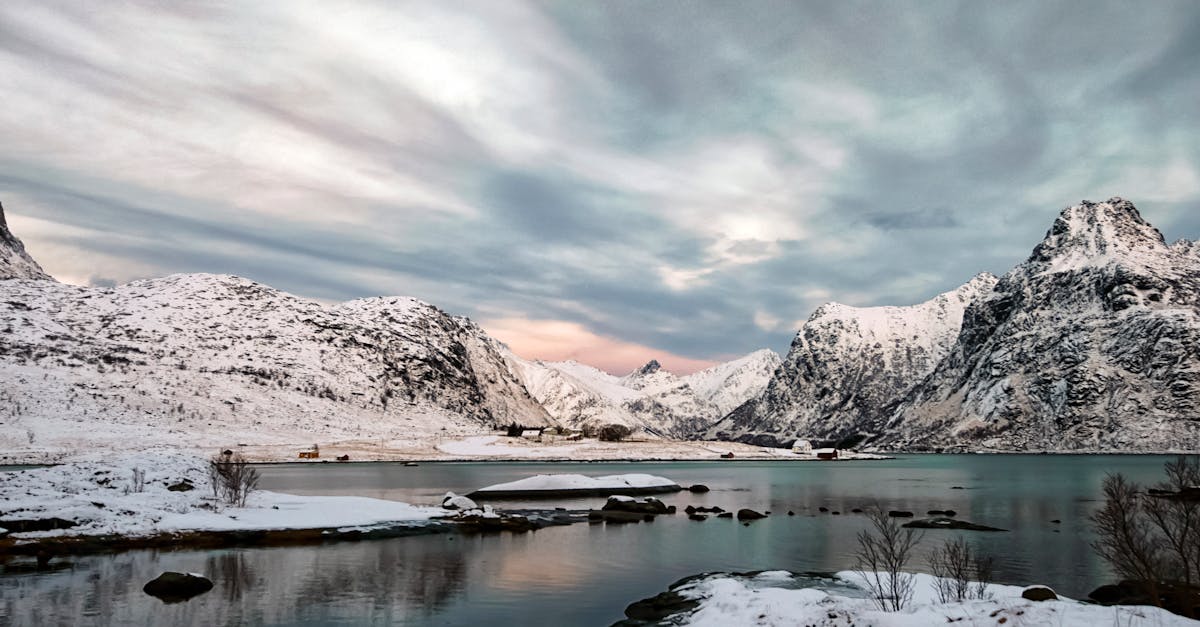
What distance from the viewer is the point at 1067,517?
66.3m

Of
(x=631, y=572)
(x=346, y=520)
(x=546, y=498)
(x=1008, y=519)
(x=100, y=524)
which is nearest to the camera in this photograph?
(x=631, y=572)

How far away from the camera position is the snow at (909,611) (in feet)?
58.7

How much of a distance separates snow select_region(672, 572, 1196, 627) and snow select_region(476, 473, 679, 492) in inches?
2686

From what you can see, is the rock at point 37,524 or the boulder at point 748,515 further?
the boulder at point 748,515

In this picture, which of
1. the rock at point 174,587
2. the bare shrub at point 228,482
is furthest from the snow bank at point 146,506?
the rock at point 174,587

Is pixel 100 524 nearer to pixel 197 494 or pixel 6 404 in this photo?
pixel 197 494

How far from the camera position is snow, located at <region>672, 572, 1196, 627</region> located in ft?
58.7

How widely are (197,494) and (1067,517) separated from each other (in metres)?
72.5

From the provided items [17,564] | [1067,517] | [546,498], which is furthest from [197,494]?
[1067,517]

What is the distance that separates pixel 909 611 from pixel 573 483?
264 ft

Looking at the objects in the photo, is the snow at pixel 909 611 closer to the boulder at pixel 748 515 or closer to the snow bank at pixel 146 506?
the snow bank at pixel 146 506

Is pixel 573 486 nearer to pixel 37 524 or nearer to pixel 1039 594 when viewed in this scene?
pixel 37 524

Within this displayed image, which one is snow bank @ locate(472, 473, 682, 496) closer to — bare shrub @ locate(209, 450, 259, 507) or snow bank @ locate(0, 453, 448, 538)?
snow bank @ locate(0, 453, 448, 538)

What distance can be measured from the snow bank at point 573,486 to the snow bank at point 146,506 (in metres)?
33.9
